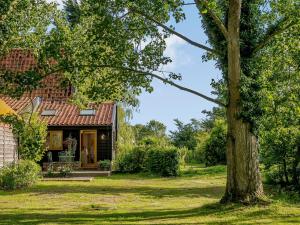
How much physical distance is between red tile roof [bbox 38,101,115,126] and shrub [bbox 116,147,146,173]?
99.7 inches

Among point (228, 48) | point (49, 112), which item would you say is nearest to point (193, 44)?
point (228, 48)

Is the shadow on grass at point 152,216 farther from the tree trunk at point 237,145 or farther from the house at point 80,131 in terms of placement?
the house at point 80,131

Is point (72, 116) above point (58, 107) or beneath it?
beneath

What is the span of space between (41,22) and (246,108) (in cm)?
748

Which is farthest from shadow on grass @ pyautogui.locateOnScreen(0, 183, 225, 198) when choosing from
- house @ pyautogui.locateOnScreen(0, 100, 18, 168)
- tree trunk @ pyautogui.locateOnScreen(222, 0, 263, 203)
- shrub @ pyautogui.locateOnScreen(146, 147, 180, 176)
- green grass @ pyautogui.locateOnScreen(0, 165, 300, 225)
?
shrub @ pyautogui.locateOnScreen(146, 147, 180, 176)

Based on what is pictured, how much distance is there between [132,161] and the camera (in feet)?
99.6

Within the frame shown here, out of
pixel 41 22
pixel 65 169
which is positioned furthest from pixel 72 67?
pixel 65 169

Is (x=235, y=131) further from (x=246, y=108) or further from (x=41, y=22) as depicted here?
Result: (x=41, y=22)

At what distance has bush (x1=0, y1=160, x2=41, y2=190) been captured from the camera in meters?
19.5

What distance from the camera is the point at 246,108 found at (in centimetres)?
1341

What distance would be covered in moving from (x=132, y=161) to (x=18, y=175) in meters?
11.3

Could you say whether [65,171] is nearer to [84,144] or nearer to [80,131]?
[80,131]

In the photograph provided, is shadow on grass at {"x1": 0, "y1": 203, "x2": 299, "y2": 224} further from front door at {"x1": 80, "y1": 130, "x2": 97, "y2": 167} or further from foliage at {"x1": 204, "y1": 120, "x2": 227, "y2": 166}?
foliage at {"x1": 204, "y1": 120, "x2": 227, "y2": 166}

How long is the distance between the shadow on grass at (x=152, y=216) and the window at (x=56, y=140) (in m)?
18.9
